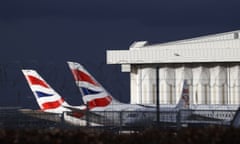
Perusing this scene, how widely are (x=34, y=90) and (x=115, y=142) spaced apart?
108 ft

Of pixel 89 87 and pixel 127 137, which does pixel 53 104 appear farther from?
pixel 127 137

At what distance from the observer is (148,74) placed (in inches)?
1965

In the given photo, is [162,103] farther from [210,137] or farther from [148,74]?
[210,137]

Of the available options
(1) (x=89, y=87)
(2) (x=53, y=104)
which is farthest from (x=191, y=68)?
(2) (x=53, y=104)

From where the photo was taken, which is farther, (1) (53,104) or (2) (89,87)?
(1) (53,104)

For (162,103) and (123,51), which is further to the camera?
(123,51)

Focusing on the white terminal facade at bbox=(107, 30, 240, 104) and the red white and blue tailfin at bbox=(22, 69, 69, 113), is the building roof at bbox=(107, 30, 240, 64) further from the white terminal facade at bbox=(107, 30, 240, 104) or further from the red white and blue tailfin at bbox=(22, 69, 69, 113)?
the red white and blue tailfin at bbox=(22, 69, 69, 113)

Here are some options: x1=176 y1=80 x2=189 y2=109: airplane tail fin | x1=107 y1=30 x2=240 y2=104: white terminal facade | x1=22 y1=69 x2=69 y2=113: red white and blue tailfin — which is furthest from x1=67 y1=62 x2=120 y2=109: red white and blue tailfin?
x1=176 y1=80 x2=189 y2=109: airplane tail fin

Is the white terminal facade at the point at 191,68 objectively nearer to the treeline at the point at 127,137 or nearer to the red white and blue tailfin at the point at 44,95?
the red white and blue tailfin at the point at 44,95

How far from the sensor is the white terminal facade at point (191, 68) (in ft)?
153

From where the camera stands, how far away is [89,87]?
43.8 m

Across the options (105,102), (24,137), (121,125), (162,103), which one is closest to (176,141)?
(24,137)

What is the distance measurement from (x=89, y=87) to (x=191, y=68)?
8225 millimetres

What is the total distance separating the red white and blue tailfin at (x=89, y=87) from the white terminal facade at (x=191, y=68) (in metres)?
3.77
